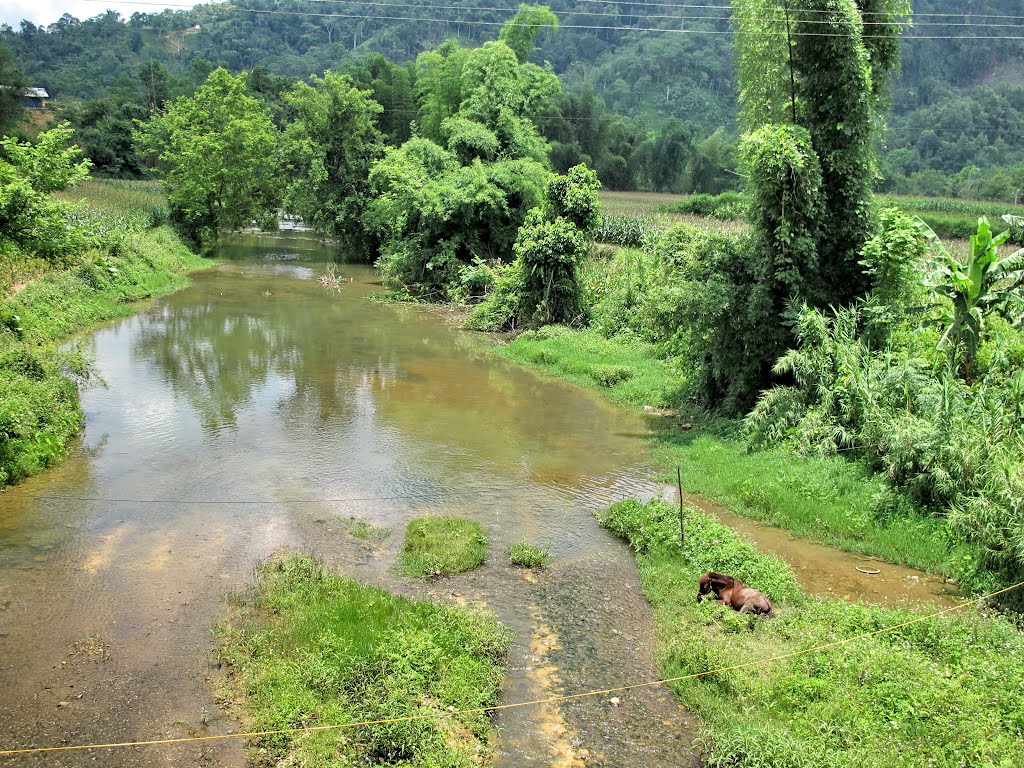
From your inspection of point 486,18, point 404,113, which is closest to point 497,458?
point 404,113

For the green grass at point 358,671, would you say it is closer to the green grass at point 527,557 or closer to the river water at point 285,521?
the river water at point 285,521

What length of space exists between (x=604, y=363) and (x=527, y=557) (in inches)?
344

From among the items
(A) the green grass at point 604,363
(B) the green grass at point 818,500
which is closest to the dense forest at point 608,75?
(A) the green grass at point 604,363

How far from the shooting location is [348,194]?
1345 inches

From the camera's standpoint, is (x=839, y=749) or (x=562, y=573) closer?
(x=839, y=749)

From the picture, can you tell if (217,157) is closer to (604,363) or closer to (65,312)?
(65,312)

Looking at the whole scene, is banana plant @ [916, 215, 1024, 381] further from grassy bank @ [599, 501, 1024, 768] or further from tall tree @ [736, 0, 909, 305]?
grassy bank @ [599, 501, 1024, 768]

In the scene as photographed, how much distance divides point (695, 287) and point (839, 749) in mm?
8062

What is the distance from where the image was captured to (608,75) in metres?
86.8

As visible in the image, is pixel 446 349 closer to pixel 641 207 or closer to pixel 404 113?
pixel 641 207

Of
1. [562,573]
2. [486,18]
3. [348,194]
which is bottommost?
[562,573]

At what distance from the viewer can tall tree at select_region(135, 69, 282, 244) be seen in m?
31.4

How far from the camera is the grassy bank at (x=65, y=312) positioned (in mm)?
10516

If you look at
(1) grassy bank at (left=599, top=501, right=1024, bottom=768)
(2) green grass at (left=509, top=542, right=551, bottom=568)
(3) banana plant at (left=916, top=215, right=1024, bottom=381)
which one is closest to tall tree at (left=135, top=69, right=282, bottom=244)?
(2) green grass at (left=509, top=542, right=551, bottom=568)
